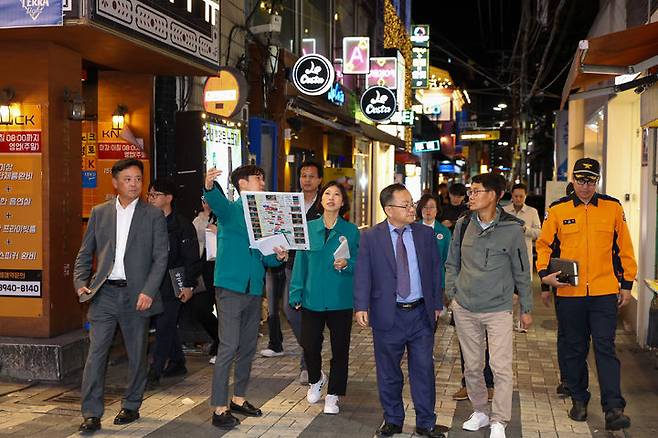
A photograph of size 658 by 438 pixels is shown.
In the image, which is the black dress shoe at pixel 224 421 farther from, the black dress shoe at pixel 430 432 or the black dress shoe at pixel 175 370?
the black dress shoe at pixel 175 370

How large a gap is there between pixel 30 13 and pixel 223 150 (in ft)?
14.3

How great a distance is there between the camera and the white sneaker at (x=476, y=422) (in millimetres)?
6016

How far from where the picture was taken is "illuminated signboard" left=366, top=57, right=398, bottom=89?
22.0 m

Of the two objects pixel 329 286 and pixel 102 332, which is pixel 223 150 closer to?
pixel 329 286

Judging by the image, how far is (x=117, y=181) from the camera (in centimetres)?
601

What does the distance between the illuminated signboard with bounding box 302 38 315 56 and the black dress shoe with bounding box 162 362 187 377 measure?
10380 millimetres

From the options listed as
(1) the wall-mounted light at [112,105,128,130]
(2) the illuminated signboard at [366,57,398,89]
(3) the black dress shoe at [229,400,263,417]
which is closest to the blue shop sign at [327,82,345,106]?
(2) the illuminated signboard at [366,57,398,89]

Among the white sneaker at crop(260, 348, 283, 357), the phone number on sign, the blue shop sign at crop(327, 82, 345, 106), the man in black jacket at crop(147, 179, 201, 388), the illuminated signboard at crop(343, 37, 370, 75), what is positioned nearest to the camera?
the man in black jacket at crop(147, 179, 201, 388)

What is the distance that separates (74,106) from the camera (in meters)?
8.03

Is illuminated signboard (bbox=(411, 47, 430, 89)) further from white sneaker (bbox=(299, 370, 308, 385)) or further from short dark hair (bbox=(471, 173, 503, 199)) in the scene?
short dark hair (bbox=(471, 173, 503, 199))

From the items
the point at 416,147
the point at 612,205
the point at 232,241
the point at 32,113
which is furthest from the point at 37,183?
the point at 416,147

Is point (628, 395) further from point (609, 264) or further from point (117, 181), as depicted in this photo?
point (117, 181)

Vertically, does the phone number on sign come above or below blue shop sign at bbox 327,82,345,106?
below

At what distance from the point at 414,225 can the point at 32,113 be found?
4.43m
